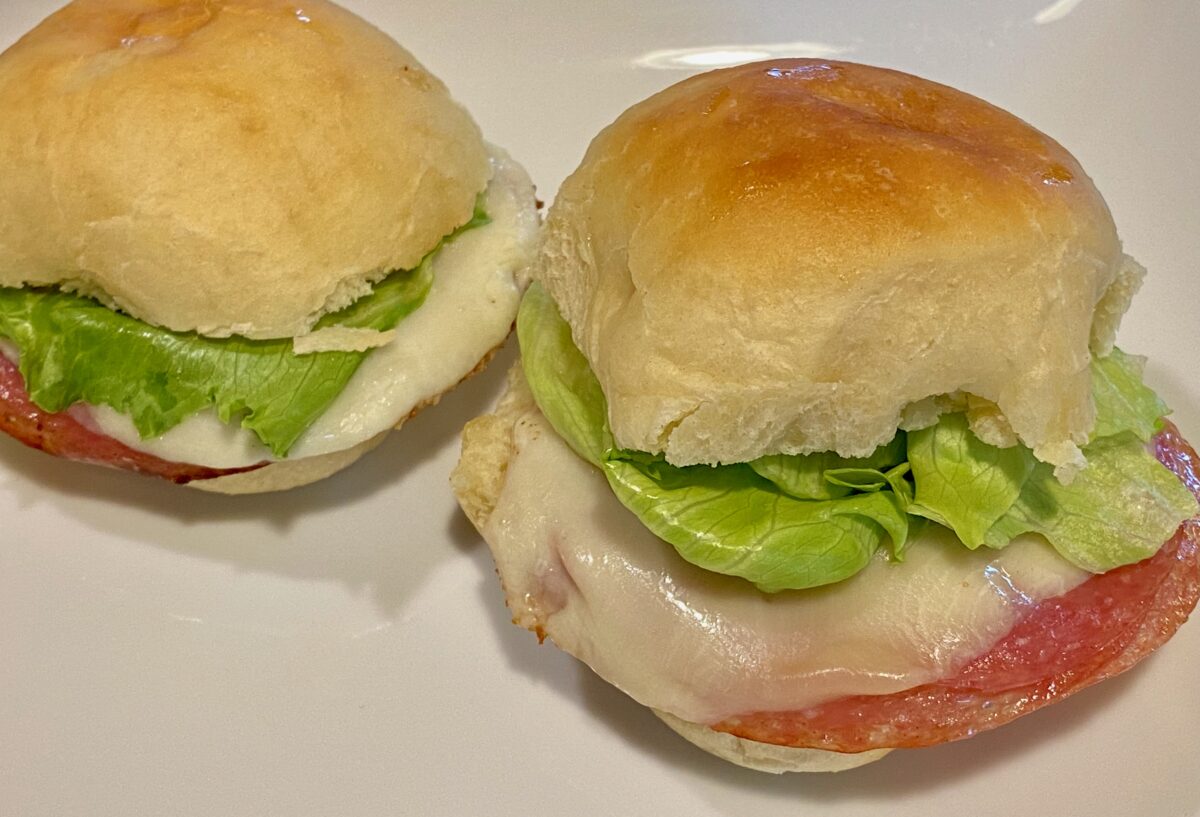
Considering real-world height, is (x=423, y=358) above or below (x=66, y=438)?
above

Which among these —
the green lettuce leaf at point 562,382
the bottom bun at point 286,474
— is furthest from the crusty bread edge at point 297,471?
the green lettuce leaf at point 562,382

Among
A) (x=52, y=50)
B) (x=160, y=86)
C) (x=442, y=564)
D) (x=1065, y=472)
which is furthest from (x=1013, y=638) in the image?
(x=52, y=50)

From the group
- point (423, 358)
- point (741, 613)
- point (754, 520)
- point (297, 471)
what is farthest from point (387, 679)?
point (754, 520)

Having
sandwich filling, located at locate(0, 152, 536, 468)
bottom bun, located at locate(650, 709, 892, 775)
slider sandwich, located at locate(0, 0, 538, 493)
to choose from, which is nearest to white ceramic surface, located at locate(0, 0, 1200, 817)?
bottom bun, located at locate(650, 709, 892, 775)

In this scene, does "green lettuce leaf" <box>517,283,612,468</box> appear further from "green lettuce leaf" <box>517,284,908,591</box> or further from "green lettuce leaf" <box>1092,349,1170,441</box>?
"green lettuce leaf" <box>1092,349,1170,441</box>

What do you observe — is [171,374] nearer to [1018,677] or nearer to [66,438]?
[66,438]
